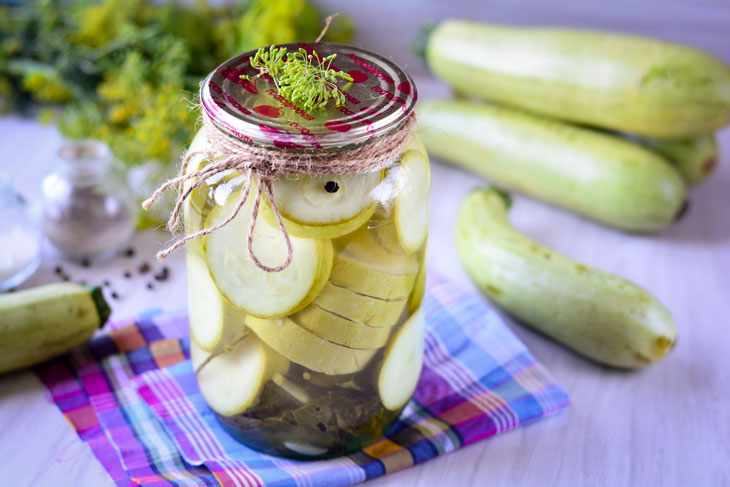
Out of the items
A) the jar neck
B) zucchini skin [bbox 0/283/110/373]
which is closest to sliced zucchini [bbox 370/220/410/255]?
zucchini skin [bbox 0/283/110/373]

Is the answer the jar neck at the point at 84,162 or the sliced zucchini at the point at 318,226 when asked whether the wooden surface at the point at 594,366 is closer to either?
the jar neck at the point at 84,162

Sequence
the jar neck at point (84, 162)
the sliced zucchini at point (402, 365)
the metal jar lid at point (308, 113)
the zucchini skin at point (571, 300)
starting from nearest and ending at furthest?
the metal jar lid at point (308, 113), the sliced zucchini at point (402, 365), the zucchini skin at point (571, 300), the jar neck at point (84, 162)

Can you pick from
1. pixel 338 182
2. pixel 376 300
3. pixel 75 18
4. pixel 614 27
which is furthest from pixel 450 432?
pixel 75 18

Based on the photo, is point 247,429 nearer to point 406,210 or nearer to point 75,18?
point 406,210

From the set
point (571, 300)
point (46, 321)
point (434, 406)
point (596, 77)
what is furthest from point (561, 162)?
point (46, 321)

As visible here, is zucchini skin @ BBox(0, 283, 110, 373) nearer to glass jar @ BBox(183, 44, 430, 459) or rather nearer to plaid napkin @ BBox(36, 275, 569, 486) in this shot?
plaid napkin @ BBox(36, 275, 569, 486)

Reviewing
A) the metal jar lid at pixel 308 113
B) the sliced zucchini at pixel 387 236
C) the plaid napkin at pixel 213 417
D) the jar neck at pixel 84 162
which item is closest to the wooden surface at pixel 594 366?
the plaid napkin at pixel 213 417

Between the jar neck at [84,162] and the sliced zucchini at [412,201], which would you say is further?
the jar neck at [84,162]
